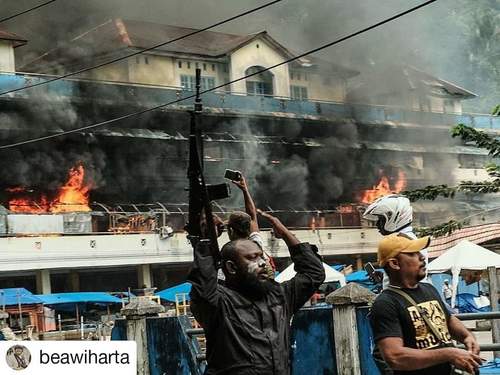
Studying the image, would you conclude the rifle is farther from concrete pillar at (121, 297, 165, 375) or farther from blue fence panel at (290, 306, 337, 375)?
concrete pillar at (121, 297, 165, 375)

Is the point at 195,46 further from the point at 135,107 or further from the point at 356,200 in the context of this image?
the point at 356,200

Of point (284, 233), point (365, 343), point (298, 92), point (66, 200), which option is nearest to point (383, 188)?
point (298, 92)

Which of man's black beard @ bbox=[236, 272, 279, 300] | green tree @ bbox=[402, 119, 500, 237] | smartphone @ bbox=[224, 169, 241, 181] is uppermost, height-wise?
green tree @ bbox=[402, 119, 500, 237]

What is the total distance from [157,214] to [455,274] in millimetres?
14710

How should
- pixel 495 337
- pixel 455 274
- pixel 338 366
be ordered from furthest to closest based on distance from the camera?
→ pixel 455 274, pixel 495 337, pixel 338 366

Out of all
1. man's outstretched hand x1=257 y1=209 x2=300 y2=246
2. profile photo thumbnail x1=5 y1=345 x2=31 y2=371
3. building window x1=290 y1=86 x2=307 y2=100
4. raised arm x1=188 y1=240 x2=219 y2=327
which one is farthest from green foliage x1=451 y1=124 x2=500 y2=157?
building window x1=290 y1=86 x2=307 y2=100

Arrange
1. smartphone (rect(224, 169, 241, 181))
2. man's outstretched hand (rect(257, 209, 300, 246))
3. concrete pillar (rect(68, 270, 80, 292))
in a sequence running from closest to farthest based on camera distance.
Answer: man's outstretched hand (rect(257, 209, 300, 246)) → smartphone (rect(224, 169, 241, 181)) → concrete pillar (rect(68, 270, 80, 292))

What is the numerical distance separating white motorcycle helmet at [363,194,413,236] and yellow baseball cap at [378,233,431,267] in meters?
0.95

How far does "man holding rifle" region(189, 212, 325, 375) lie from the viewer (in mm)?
3414

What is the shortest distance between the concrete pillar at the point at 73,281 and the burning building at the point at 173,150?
0.13 ft

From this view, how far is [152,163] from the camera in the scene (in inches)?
1233

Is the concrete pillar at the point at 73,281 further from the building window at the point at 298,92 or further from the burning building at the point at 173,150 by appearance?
the building window at the point at 298,92

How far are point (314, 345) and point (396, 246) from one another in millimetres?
3104

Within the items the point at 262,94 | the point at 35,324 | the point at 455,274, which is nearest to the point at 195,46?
the point at 262,94
